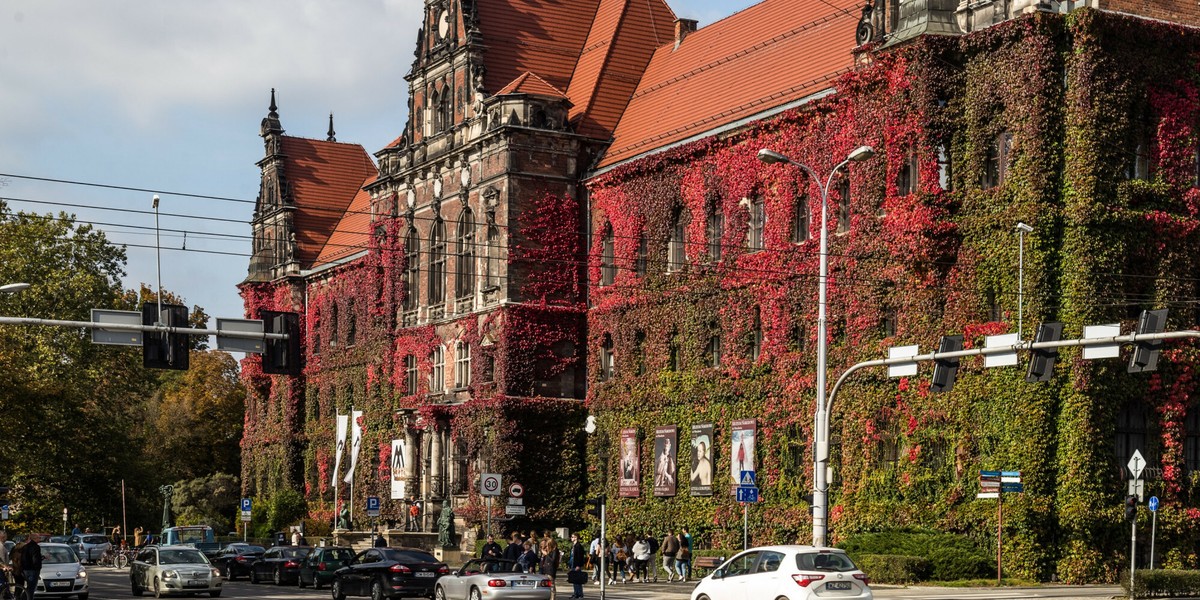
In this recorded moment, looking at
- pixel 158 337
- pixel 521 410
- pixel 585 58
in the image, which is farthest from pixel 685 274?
pixel 158 337

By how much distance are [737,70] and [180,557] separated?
94.2 feet

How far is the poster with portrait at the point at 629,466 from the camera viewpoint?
2562 inches

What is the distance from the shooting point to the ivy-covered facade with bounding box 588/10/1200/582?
47.2 meters

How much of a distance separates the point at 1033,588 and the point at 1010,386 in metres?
6.20

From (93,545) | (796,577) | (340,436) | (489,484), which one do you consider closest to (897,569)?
(489,484)

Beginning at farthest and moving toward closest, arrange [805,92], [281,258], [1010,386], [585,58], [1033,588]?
[281,258], [585,58], [805,92], [1010,386], [1033,588]

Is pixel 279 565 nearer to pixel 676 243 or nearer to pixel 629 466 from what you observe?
pixel 629 466

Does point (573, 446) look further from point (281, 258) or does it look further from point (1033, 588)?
point (281, 258)

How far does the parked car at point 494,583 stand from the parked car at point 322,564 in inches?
561

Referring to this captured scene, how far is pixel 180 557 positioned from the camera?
1852 inches

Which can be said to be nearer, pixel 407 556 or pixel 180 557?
pixel 407 556

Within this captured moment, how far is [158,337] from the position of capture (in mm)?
36625

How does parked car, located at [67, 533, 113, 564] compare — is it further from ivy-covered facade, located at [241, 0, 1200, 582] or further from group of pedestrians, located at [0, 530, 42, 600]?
group of pedestrians, located at [0, 530, 42, 600]

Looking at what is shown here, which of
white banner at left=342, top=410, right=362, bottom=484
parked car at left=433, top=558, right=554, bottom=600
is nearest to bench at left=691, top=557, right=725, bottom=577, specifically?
parked car at left=433, top=558, right=554, bottom=600
